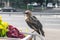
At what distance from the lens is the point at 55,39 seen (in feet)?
34.6

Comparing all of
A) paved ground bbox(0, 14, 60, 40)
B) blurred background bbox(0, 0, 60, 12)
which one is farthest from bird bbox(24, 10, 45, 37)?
blurred background bbox(0, 0, 60, 12)

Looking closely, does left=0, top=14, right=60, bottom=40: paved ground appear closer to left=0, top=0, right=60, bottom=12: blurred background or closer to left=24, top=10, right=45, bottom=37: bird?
left=24, top=10, right=45, bottom=37: bird

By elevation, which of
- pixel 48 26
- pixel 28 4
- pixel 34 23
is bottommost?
pixel 28 4

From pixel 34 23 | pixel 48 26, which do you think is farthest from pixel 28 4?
pixel 34 23

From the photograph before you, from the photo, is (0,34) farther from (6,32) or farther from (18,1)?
(18,1)

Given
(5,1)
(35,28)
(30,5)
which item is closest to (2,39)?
(35,28)

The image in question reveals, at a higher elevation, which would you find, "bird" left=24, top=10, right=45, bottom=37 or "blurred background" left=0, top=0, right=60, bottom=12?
"bird" left=24, top=10, right=45, bottom=37

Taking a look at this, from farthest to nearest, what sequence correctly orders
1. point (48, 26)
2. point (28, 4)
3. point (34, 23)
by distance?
point (28, 4) → point (48, 26) → point (34, 23)

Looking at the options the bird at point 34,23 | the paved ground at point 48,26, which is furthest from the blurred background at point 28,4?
the bird at point 34,23

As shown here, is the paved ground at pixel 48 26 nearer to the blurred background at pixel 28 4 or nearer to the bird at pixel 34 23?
the bird at pixel 34 23

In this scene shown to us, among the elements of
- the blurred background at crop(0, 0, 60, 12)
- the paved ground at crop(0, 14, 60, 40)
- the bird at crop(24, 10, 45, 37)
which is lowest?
the blurred background at crop(0, 0, 60, 12)

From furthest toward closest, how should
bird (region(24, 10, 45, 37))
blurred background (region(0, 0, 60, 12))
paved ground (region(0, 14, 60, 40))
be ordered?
blurred background (region(0, 0, 60, 12)) → paved ground (region(0, 14, 60, 40)) → bird (region(24, 10, 45, 37))

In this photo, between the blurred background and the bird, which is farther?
the blurred background

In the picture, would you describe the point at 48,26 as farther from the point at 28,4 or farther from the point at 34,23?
the point at 28,4
